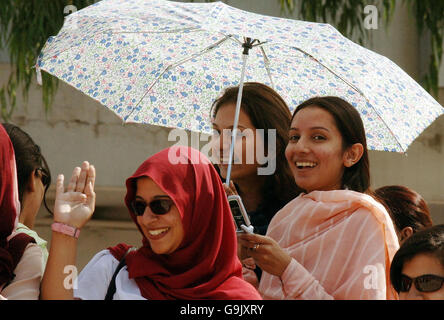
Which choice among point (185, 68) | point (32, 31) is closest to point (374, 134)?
point (185, 68)

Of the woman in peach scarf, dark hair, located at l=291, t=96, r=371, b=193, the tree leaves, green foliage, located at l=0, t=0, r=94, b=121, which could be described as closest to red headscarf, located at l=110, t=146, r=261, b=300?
the woman in peach scarf

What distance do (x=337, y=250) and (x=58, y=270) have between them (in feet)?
3.15

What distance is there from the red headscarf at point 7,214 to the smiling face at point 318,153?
1062 mm

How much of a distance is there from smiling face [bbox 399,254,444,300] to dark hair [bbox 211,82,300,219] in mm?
801

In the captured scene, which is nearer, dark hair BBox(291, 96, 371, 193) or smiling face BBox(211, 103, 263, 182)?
dark hair BBox(291, 96, 371, 193)

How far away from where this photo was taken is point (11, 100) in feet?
24.3

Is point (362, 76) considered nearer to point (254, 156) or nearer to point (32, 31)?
point (254, 156)

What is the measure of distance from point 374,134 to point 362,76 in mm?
318

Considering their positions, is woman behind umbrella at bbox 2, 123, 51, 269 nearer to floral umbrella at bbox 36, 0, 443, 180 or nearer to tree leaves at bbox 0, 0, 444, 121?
floral umbrella at bbox 36, 0, 443, 180

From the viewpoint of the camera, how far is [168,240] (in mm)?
2480

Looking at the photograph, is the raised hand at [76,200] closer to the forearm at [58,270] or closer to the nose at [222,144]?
the forearm at [58,270]

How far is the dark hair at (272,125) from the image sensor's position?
3.40 m

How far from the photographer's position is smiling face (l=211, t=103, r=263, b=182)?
10.9 feet

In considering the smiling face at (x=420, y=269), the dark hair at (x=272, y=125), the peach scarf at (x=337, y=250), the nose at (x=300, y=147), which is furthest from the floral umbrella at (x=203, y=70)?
the smiling face at (x=420, y=269)
